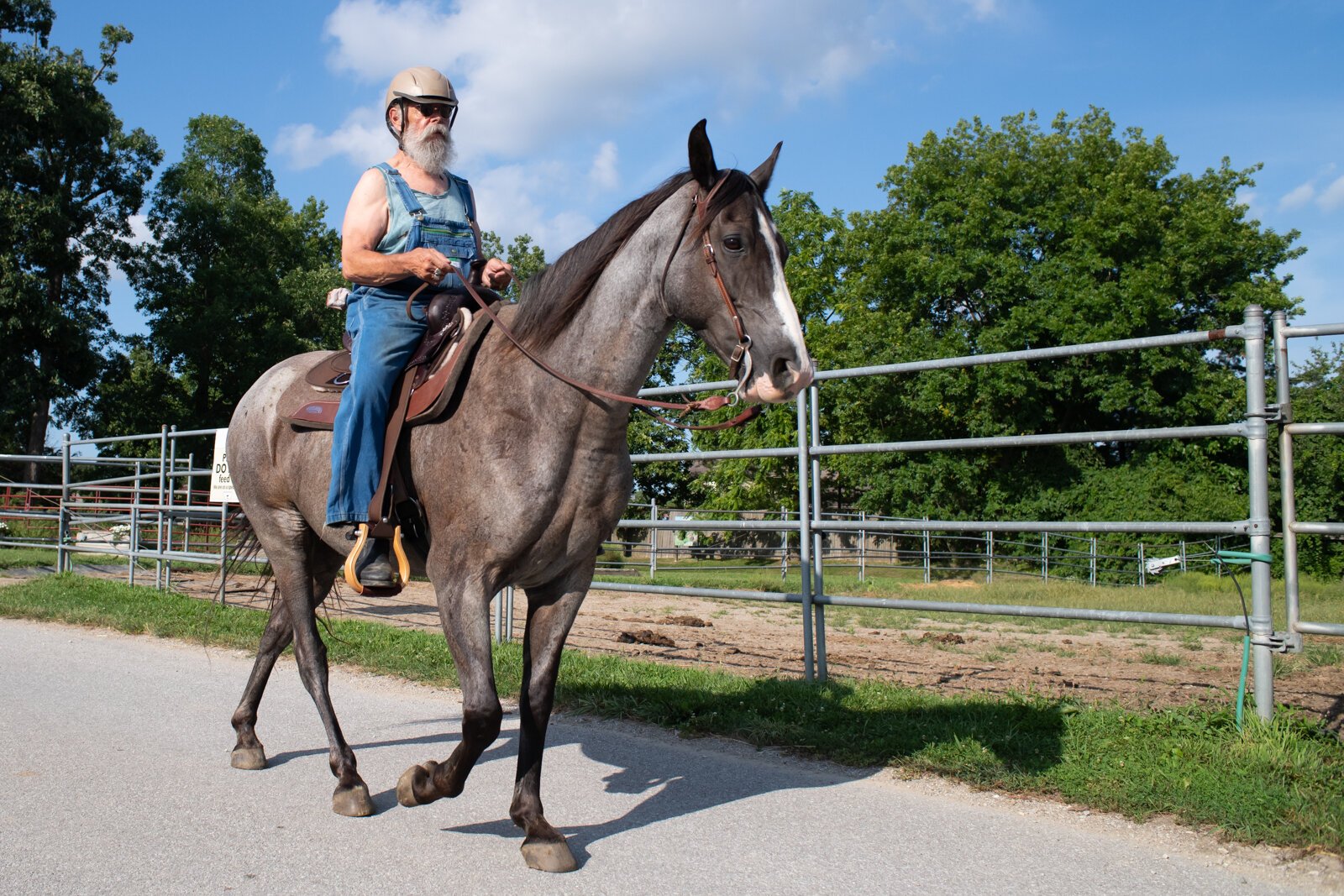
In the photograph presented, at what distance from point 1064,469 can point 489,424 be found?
89.9 ft

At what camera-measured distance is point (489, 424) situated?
363 centimetres

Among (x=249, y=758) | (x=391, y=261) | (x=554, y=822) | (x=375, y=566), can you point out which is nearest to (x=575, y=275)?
(x=391, y=261)

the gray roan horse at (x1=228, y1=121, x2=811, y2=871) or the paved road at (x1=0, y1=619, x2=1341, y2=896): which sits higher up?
the gray roan horse at (x1=228, y1=121, x2=811, y2=871)

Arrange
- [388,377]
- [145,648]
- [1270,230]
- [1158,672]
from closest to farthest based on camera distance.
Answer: [388,377], [1158,672], [145,648], [1270,230]

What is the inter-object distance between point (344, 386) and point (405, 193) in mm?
970

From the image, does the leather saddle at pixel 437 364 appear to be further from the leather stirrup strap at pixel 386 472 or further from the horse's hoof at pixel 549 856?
the horse's hoof at pixel 549 856

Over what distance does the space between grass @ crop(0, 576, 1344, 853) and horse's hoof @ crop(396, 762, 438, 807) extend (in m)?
1.97

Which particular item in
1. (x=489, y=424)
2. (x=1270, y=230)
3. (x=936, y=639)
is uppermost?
(x=1270, y=230)

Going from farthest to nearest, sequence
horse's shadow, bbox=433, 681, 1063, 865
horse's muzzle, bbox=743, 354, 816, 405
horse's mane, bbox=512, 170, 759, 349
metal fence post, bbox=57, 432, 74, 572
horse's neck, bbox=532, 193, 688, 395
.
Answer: metal fence post, bbox=57, 432, 74, 572 < horse's shadow, bbox=433, 681, 1063, 865 < horse's mane, bbox=512, 170, 759, 349 < horse's neck, bbox=532, 193, 688, 395 < horse's muzzle, bbox=743, 354, 816, 405

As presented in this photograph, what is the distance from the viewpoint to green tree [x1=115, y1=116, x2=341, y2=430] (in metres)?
35.8

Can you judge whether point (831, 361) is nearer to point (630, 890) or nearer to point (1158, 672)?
point (1158, 672)

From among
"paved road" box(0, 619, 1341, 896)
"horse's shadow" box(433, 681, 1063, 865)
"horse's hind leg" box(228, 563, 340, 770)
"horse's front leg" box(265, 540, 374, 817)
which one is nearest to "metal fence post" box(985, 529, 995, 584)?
"horse's shadow" box(433, 681, 1063, 865)

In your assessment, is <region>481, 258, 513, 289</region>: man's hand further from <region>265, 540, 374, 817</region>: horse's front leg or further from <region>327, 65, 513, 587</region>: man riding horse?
<region>265, 540, 374, 817</region>: horse's front leg

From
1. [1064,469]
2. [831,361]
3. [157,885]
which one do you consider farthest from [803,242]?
[157,885]
